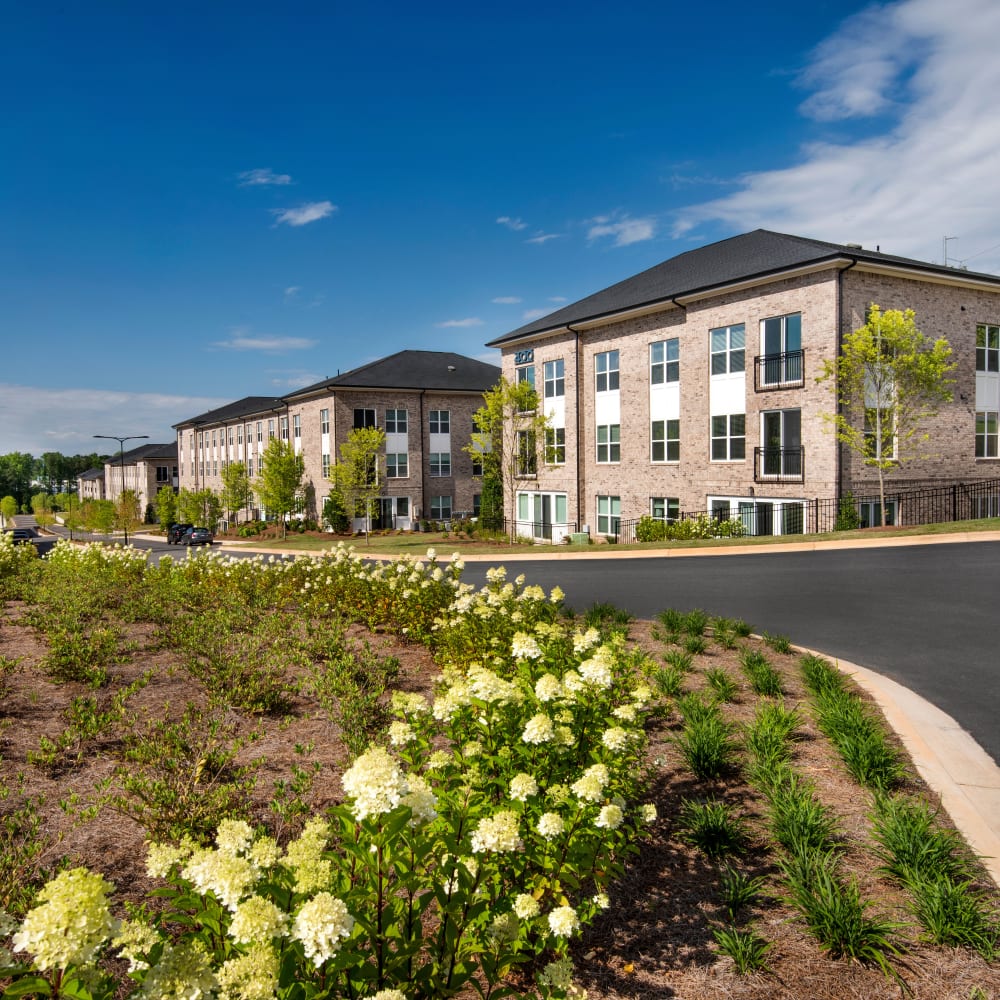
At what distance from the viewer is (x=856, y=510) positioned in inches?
926

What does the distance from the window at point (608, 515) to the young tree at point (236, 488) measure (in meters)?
35.3

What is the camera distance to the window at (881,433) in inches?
934

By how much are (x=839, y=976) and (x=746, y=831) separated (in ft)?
3.75

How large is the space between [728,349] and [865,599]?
56.5 ft

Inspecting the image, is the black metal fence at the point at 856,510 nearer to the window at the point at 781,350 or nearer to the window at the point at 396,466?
the window at the point at 781,350

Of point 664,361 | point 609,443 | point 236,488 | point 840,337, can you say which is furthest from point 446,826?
point 236,488

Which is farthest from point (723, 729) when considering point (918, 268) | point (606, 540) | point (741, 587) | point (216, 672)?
point (606, 540)

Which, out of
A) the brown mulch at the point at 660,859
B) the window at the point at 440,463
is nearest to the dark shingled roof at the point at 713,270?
the window at the point at 440,463

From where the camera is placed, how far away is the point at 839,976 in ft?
11.0

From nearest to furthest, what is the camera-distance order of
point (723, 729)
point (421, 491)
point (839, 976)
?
1. point (839, 976)
2. point (723, 729)
3. point (421, 491)

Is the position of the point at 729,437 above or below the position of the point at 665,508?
above

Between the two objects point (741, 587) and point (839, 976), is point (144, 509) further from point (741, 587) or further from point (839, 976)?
point (839, 976)

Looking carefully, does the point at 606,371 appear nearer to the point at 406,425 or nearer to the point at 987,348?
the point at 987,348

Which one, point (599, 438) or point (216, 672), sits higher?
point (599, 438)
